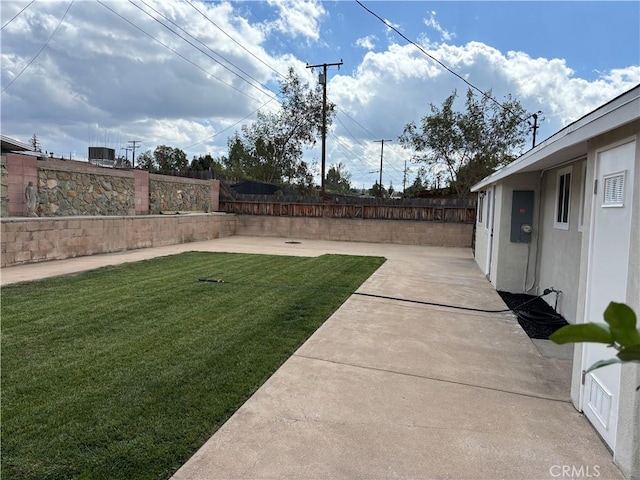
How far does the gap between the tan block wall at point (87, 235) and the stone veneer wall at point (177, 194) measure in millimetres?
1137

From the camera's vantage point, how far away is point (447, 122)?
60.0ft

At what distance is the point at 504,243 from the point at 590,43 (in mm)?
3994

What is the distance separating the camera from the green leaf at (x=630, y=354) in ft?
1.79

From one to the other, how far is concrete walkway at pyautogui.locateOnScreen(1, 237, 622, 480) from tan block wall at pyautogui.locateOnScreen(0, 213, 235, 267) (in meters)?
6.80

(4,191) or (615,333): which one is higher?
(4,191)

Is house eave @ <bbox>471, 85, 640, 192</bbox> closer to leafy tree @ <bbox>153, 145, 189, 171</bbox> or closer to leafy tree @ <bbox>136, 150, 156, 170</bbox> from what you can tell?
leafy tree @ <bbox>153, 145, 189, 171</bbox>

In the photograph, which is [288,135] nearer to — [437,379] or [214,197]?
[214,197]

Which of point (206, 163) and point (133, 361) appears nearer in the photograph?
point (133, 361)

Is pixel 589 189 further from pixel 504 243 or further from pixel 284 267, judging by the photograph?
pixel 284 267

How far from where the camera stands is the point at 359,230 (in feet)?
50.6

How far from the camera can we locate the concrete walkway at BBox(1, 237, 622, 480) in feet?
6.98

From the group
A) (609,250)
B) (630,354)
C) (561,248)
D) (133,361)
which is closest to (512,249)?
(561,248)

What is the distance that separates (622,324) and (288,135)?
23.2 m

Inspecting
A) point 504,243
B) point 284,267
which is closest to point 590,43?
point 504,243
